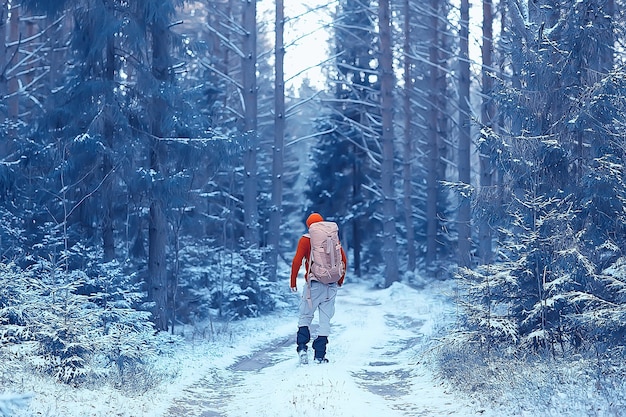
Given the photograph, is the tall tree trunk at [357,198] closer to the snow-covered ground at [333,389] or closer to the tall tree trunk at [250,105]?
the tall tree trunk at [250,105]

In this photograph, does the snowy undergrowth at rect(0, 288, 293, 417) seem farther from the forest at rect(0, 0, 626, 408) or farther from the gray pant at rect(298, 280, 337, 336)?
the gray pant at rect(298, 280, 337, 336)

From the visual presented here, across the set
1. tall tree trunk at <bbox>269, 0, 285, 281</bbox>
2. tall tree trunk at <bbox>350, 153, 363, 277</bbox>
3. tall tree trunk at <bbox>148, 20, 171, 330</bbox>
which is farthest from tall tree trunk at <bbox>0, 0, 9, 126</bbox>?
tall tree trunk at <bbox>350, 153, 363, 277</bbox>

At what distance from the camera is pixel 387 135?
84.0 ft

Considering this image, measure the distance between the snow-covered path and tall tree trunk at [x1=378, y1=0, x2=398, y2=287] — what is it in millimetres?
9966

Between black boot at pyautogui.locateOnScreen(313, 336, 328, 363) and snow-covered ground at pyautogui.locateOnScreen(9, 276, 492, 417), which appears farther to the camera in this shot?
black boot at pyautogui.locateOnScreen(313, 336, 328, 363)

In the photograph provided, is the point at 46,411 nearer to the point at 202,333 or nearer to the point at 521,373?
the point at 521,373

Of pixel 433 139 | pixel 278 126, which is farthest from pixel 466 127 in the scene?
pixel 433 139

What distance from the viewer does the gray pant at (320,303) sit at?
10305mm

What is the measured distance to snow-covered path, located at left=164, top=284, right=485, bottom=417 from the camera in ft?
26.3

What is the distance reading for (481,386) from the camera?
8.57 meters

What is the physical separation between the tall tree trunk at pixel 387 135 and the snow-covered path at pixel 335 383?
9.97 metres

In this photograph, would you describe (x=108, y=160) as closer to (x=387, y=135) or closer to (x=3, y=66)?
(x=3, y=66)

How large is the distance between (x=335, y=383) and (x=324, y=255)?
6.44 feet

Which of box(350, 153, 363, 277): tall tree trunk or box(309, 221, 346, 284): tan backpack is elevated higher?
box(350, 153, 363, 277): tall tree trunk
